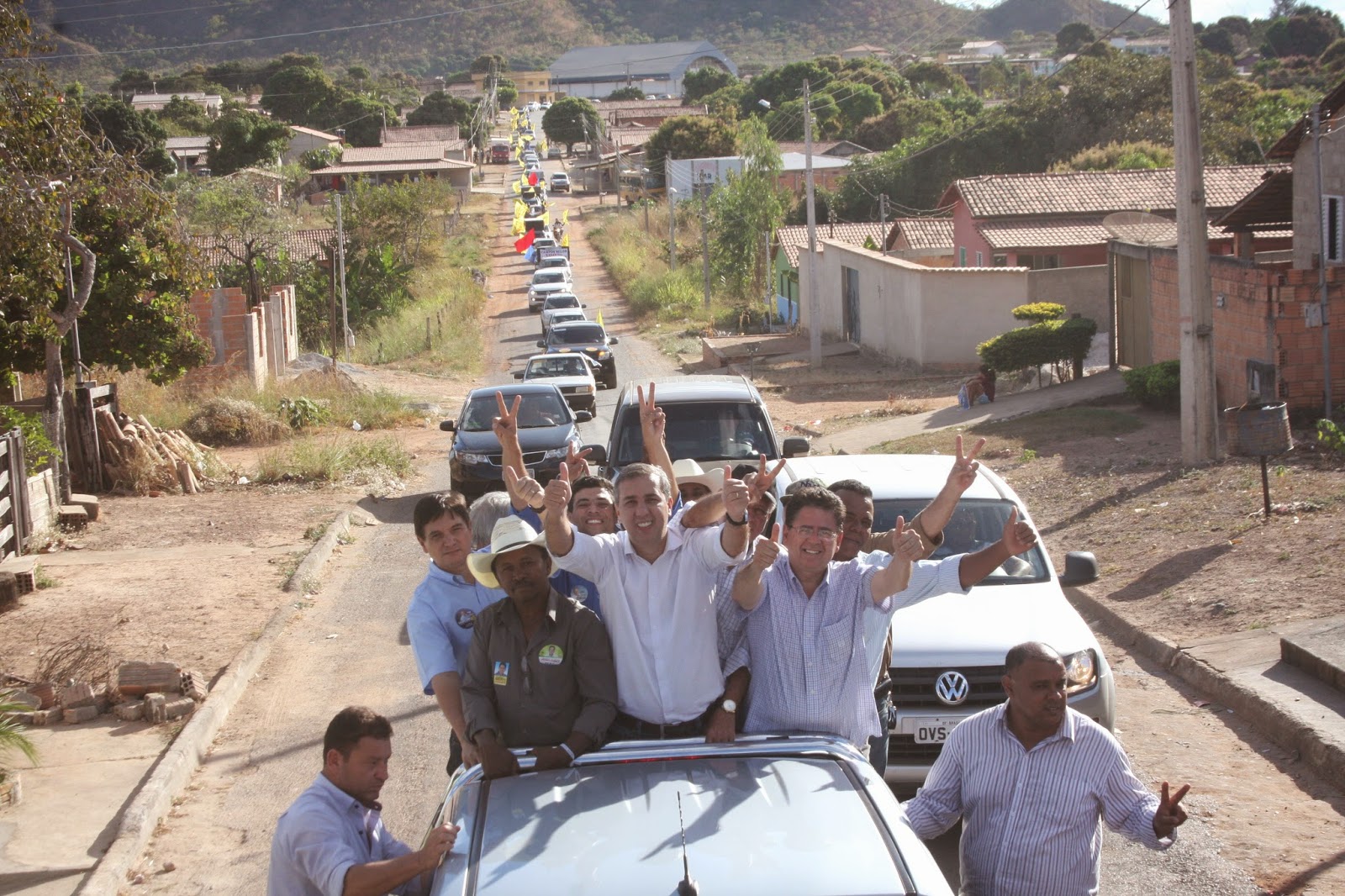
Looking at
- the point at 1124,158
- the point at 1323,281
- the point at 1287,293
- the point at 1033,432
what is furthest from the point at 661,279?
the point at 1323,281

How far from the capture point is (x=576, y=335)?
115ft

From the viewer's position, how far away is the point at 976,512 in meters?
7.73

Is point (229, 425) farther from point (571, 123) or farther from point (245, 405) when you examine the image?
point (571, 123)

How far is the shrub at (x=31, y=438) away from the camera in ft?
48.4

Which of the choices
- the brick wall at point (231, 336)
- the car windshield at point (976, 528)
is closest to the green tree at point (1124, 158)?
the brick wall at point (231, 336)

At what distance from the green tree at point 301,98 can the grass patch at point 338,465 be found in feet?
348

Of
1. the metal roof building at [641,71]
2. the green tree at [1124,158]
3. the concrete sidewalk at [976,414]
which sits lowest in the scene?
the concrete sidewalk at [976,414]

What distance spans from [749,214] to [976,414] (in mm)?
30006

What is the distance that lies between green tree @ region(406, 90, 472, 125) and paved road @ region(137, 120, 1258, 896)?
11626cm

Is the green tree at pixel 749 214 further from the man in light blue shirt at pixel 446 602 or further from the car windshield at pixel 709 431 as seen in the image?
the man in light blue shirt at pixel 446 602

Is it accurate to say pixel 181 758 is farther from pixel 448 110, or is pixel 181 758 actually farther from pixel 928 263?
pixel 448 110

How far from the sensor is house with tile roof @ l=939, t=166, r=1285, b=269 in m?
36.9

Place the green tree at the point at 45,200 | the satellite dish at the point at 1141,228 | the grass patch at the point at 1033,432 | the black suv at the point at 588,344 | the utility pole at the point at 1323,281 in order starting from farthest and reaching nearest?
the black suv at the point at 588,344, the satellite dish at the point at 1141,228, the grass patch at the point at 1033,432, the utility pole at the point at 1323,281, the green tree at the point at 45,200

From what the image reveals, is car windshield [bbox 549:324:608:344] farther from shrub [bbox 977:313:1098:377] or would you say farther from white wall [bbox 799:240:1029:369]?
shrub [bbox 977:313:1098:377]
